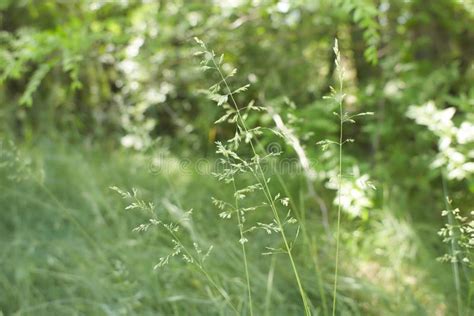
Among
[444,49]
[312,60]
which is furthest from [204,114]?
[444,49]

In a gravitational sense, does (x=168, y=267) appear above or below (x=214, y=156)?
above

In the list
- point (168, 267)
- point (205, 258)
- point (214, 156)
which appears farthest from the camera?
point (214, 156)

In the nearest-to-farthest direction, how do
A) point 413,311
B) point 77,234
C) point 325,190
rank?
point 413,311 < point 77,234 < point 325,190

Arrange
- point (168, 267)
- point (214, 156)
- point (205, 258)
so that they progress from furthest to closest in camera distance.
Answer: point (214, 156)
point (168, 267)
point (205, 258)

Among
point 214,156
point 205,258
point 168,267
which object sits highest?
point 205,258

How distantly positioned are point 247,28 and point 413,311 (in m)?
1.67

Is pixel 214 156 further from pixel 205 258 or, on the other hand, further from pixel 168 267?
pixel 205 258

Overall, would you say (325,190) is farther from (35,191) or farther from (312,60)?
(35,191)

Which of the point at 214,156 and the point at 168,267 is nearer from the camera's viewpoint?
the point at 168,267

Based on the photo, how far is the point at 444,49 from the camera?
296 centimetres

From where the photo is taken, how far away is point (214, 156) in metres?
3.19

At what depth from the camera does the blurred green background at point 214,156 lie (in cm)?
180

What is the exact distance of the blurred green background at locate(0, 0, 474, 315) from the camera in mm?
1801

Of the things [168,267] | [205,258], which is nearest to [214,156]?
[168,267]
